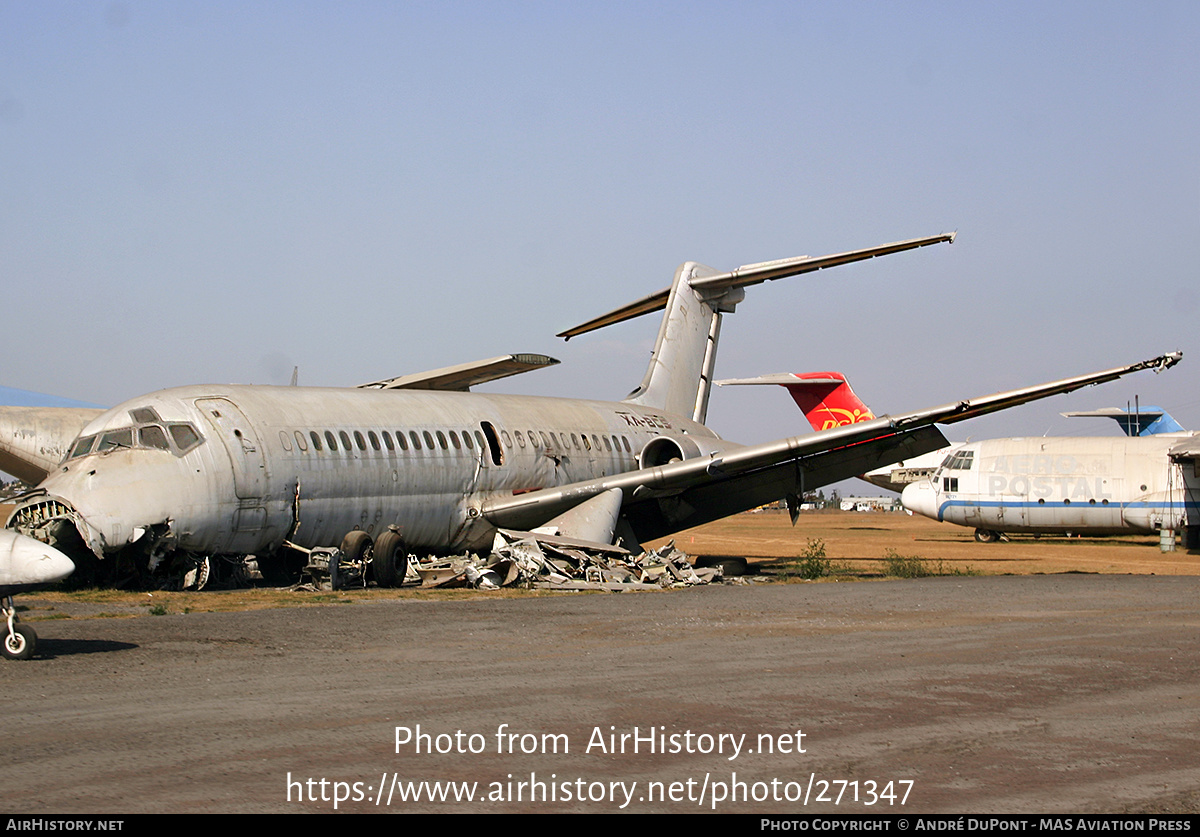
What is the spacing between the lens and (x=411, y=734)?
24.0 feet

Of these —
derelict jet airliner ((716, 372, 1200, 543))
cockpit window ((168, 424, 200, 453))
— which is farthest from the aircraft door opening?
derelict jet airliner ((716, 372, 1200, 543))

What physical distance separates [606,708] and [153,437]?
37.7 feet

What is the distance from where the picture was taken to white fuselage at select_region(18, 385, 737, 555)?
1703 cm

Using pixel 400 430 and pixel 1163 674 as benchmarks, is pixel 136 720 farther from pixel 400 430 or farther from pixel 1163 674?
pixel 400 430

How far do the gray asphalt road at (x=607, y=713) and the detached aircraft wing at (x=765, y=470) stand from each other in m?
7.42

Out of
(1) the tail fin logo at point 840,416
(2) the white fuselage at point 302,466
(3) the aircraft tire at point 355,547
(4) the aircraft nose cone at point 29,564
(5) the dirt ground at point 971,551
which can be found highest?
(1) the tail fin logo at point 840,416

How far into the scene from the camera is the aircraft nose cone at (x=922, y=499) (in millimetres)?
42281

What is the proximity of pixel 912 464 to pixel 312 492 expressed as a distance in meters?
41.6

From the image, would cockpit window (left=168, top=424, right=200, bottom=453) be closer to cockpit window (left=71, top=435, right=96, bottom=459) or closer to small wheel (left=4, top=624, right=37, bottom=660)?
cockpit window (left=71, top=435, right=96, bottom=459)

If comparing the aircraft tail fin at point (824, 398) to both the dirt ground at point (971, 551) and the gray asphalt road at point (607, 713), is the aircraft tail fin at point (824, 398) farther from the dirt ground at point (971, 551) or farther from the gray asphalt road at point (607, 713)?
the gray asphalt road at point (607, 713)

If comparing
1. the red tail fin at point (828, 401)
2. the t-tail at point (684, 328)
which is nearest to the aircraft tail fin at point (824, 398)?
the red tail fin at point (828, 401)

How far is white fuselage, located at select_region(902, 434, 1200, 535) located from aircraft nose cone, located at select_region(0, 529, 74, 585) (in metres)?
33.8

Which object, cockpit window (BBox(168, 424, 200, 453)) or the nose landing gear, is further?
cockpit window (BBox(168, 424, 200, 453))
